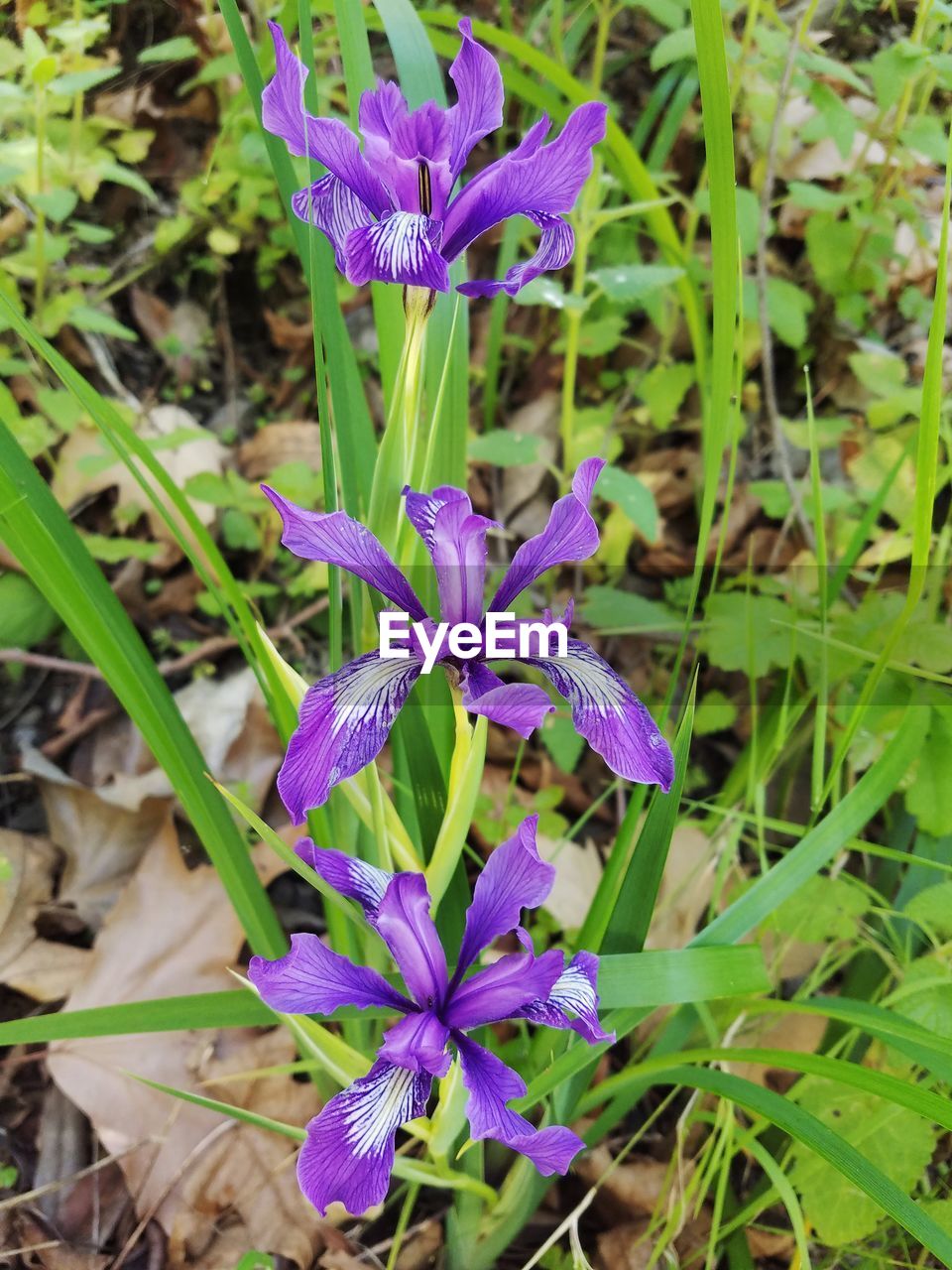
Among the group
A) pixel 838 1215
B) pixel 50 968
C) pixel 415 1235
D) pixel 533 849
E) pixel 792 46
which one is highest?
pixel 792 46

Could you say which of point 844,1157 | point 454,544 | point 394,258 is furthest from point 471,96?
point 844,1157

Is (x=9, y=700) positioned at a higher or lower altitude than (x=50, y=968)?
higher

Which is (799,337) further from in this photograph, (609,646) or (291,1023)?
(291,1023)

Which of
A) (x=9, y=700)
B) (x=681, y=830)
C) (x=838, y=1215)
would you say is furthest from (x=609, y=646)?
(x=9, y=700)

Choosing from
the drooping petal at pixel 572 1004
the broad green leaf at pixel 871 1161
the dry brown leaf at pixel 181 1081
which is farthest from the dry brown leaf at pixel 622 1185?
the drooping petal at pixel 572 1004

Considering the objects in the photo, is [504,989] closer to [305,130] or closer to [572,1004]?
[572,1004]

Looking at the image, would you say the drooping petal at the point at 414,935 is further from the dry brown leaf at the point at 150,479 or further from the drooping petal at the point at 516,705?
the dry brown leaf at the point at 150,479

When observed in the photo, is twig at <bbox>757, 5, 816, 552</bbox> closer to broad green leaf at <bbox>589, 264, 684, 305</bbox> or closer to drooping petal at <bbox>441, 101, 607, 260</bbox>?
broad green leaf at <bbox>589, 264, 684, 305</bbox>
